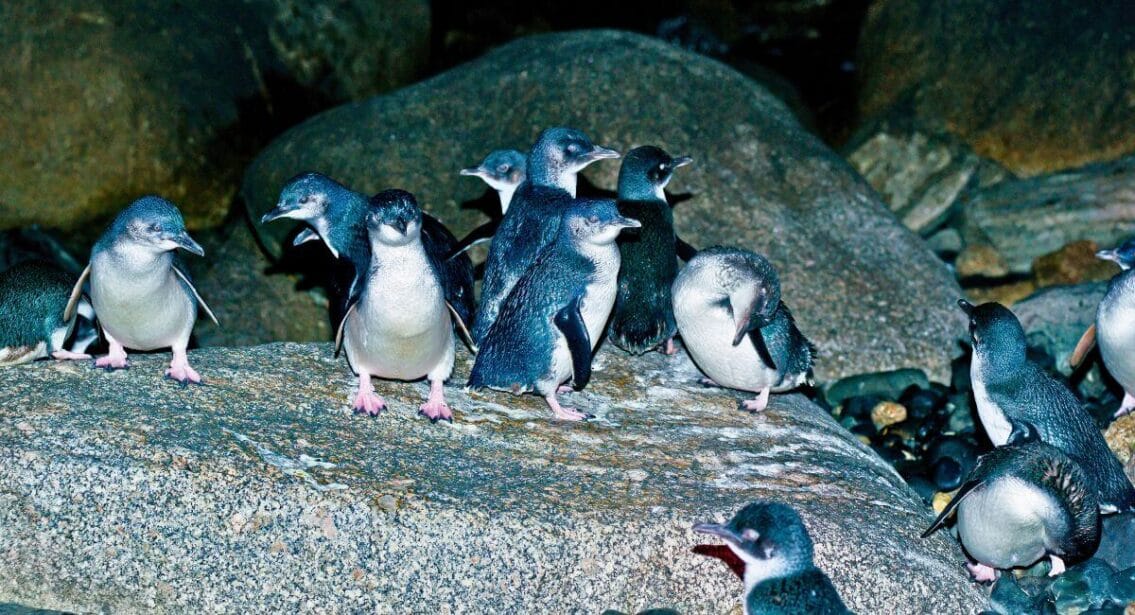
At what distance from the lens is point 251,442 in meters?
4.68

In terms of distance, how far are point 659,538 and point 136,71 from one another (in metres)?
5.78

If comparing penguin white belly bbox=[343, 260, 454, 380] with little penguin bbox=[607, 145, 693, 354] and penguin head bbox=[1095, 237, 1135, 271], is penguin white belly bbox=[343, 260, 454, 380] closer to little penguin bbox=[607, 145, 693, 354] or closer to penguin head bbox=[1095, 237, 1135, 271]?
little penguin bbox=[607, 145, 693, 354]

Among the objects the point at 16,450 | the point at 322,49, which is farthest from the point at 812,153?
the point at 16,450

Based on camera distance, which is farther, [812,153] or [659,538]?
[812,153]

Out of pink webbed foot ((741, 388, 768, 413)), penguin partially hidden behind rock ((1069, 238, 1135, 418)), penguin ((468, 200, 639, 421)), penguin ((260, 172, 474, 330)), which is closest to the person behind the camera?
penguin ((468, 200, 639, 421))

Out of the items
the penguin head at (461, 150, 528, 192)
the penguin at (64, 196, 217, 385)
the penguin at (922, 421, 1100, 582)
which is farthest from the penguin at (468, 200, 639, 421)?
the penguin at (922, 421, 1100, 582)

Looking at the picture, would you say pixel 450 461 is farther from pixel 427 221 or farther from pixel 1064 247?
pixel 1064 247

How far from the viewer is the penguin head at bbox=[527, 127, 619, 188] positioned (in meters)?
6.44

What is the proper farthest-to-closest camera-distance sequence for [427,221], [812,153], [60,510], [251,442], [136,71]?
[136,71] → [812,153] → [427,221] → [251,442] → [60,510]

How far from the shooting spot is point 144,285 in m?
5.12

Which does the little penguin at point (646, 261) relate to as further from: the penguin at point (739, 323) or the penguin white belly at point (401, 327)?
the penguin white belly at point (401, 327)

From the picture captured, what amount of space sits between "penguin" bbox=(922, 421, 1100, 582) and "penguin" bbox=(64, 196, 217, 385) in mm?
2953

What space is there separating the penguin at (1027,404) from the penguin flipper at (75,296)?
3.79 metres

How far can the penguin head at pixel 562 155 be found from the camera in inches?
253
